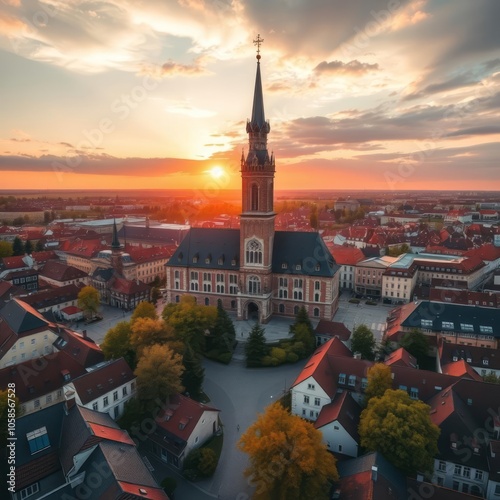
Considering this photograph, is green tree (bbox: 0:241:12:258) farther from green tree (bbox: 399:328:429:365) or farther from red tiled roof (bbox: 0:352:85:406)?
green tree (bbox: 399:328:429:365)

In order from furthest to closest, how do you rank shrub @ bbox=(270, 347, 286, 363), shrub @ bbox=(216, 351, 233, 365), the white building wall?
shrub @ bbox=(216, 351, 233, 365) → shrub @ bbox=(270, 347, 286, 363) → the white building wall

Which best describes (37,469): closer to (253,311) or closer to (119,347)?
(119,347)

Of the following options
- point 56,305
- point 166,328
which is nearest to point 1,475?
point 166,328

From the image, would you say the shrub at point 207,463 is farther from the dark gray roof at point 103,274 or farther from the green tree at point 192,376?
the dark gray roof at point 103,274

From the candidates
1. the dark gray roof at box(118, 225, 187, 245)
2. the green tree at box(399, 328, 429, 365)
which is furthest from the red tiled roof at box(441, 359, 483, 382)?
the dark gray roof at box(118, 225, 187, 245)

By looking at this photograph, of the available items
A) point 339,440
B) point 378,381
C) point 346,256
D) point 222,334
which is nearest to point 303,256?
point 222,334

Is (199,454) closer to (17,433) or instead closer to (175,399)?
(175,399)
